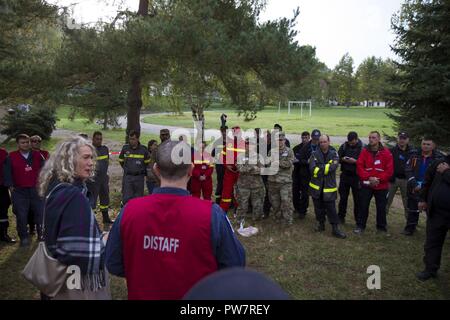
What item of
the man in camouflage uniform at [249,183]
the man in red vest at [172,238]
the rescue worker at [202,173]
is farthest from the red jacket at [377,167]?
the man in red vest at [172,238]

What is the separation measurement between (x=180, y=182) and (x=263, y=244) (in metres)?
4.91

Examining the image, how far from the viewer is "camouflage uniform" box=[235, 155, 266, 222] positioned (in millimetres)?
7527

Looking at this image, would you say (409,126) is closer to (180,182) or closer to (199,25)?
(199,25)

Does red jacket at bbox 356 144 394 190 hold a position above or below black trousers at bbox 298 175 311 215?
above

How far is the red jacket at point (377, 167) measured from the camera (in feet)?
22.7

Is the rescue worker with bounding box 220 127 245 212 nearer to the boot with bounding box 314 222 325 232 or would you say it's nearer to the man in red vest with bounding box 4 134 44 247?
the boot with bounding box 314 222 325 232

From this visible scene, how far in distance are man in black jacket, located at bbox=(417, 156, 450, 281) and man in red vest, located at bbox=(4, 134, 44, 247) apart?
6.41 metres

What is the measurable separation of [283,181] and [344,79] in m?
90.0

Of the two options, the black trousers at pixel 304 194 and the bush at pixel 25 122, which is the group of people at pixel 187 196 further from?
the bush at pixel 25 122

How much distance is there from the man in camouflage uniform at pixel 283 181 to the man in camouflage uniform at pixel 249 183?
259mm

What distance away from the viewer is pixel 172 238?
1936 millimetres

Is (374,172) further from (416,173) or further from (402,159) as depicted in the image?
(402,159)

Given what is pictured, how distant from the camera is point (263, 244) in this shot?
262 inches

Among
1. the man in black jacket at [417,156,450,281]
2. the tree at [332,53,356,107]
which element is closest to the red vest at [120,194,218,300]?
the man in black jacket at [417,156,450,281]
